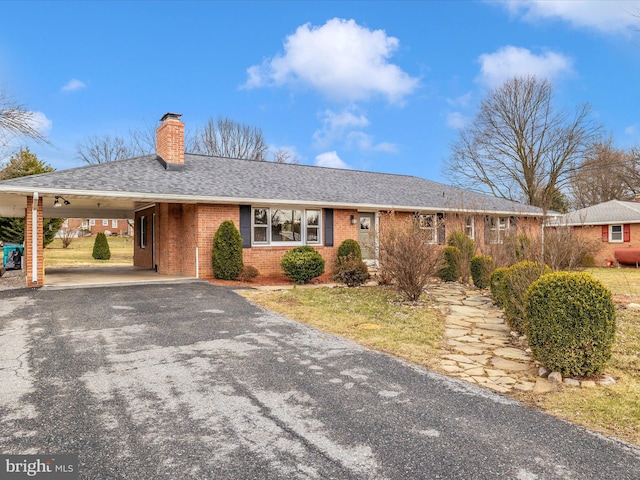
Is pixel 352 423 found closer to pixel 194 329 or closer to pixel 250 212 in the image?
pixel 194 329

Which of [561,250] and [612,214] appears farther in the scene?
[612,214]

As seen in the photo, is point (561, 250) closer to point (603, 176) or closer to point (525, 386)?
point (525, 386)

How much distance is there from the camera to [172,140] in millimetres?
13875

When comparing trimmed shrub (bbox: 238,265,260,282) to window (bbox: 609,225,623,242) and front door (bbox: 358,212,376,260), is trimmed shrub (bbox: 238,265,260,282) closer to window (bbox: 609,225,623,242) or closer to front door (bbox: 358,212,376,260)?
front door (bbox: 358,212,376,260)

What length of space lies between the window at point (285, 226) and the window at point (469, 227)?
4797 millimetres

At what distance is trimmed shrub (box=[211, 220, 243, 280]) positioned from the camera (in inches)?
476

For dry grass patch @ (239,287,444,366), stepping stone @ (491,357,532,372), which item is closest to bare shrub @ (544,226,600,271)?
dry grass patch @ (239,287,444,366)

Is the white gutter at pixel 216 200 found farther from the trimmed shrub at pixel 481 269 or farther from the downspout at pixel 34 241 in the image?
the trimmed shrub at pixel 481 269

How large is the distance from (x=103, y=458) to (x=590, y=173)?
36101 mm

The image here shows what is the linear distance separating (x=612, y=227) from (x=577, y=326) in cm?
2231

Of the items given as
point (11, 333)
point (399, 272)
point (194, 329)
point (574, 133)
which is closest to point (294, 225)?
point (399, 272)

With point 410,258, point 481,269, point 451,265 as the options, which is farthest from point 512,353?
point 451,265

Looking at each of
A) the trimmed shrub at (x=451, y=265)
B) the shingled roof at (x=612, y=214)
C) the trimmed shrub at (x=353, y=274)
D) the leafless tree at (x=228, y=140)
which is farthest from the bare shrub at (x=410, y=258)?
the leafless tree at (x=228, y=140)

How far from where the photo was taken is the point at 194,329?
6434 millimetres
